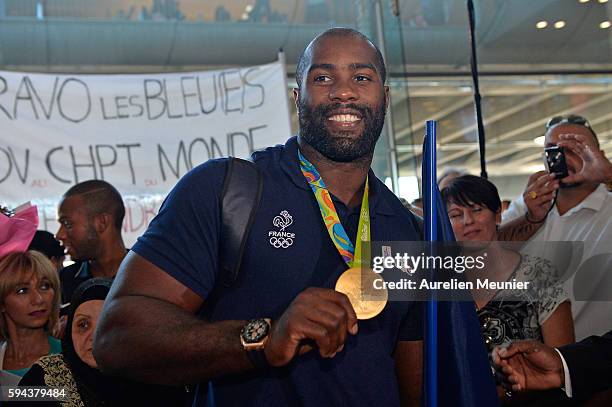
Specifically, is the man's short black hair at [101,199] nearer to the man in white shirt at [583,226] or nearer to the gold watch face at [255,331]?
the man in white shirt at [583,226]

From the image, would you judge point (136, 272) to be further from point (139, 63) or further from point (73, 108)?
point (139, 63)

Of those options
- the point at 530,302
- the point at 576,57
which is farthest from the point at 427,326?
the point at 576,57

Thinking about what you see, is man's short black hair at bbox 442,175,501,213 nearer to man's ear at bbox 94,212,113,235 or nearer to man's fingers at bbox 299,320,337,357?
man's ear at bbox 94,212,113,235

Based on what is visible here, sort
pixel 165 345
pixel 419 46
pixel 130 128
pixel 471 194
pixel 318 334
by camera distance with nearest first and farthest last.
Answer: pixel 318 334 < pixel 165 345 < pixel 471 194 < pixel 130 128 < pixel 419 46

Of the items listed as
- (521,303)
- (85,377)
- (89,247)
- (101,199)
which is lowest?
(85,377)

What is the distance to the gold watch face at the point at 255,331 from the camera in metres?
1.29

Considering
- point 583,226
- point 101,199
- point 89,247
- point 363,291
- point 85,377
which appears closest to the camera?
point 363,291

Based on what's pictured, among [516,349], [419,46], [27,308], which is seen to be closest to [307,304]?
[516,349]

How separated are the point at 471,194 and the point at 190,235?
158cm

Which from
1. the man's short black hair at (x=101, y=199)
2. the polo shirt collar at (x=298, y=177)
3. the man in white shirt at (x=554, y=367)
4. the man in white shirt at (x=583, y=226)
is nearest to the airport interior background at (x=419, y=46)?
the man's short black hair at (x=101, y=199)

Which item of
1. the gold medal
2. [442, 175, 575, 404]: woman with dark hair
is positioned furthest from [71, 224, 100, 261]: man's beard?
the gold medal

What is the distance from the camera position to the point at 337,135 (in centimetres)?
171

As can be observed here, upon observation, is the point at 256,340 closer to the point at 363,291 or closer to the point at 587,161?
the point at 363,291

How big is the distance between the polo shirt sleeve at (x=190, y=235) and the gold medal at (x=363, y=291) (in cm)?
24
